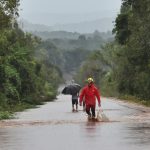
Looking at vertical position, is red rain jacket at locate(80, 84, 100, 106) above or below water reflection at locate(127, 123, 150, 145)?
above

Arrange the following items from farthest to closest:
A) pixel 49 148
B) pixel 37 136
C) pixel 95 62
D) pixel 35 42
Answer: pixel 95 62
pixel 35 42
pixel 37 136
pixel 49 148

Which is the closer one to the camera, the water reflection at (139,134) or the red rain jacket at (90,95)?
the water reflection at (139,134)

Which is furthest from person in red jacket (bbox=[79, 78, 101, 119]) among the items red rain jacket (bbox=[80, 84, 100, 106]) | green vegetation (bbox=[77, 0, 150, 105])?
green vegetation (bbox=[77, 0, 150, 105])

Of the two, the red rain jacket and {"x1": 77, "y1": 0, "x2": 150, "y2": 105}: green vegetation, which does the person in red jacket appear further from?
{"x1": 77, "y1": 0, "x2": 150, "y2": 105}: green vegetation

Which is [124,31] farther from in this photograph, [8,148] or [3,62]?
[8,148]

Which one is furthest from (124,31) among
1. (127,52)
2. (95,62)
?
(95,62)

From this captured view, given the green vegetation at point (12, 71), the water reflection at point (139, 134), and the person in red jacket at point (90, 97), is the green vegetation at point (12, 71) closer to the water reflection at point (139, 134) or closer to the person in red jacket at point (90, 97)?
the person in red jacket at point (90, 97)

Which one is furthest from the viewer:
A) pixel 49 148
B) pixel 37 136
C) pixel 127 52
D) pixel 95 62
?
pixel 95 62

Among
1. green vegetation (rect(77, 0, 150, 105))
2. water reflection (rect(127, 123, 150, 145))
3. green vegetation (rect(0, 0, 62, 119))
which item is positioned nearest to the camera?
water reflection (rect(127, 123, 150, 145))

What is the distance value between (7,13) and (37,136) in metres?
17.8

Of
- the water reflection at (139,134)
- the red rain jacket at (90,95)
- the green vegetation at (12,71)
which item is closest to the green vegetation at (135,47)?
the green vegetation at (12,71)

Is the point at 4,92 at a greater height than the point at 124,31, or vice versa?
the point at 124,31

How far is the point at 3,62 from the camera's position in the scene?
1902 inches

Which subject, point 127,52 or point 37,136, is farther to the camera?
point 127,52
